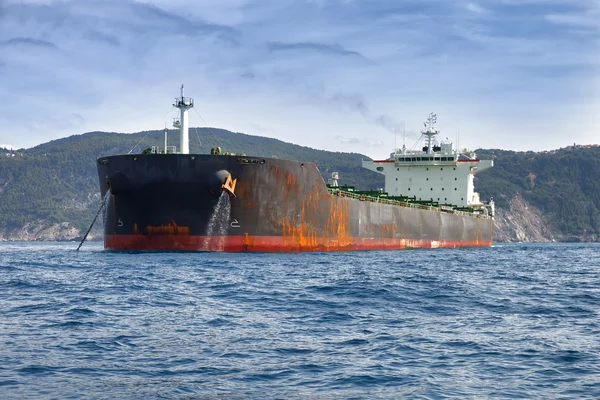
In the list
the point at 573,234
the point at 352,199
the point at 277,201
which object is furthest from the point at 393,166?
the point at 573,234

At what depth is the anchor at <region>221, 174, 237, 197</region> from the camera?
99.8 ft

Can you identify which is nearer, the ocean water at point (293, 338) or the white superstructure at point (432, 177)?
the ocean water at point (293, 338)

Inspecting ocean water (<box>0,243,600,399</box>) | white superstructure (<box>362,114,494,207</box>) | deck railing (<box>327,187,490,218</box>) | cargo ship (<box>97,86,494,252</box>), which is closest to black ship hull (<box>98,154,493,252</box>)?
cargo ship (<box>97,86,494,252</box>)

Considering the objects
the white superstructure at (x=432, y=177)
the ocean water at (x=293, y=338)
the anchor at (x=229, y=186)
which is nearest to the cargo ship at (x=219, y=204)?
the anchor at (x=229, y=186)

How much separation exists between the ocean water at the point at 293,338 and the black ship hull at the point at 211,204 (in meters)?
10.1

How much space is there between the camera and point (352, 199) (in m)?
38.8

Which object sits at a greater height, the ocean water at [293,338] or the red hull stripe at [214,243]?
the red hull stripe at [214,243]

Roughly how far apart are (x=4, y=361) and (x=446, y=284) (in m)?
13.0

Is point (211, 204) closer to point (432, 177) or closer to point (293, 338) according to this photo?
point (293, 338)

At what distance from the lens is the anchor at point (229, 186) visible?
30406 millimetres

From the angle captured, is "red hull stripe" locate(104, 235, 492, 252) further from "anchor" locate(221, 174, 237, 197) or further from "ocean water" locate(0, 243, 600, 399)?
"ocean water" locate(0, 243, 600, 399)

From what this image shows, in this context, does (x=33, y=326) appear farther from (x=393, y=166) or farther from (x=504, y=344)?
(x=393, y=166)

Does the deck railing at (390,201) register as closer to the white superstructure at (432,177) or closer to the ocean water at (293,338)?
the white superstructure at (432,177)

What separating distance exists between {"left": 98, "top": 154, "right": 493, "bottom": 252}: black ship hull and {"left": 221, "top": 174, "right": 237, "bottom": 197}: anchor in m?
0.14
